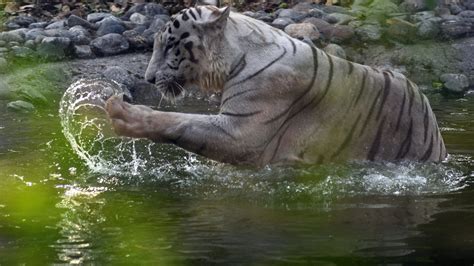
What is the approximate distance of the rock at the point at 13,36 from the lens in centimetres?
936

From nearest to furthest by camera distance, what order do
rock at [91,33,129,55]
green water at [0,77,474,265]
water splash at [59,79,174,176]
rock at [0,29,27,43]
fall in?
green water at [0,77,474,265] → water splash at [59,79,174,176] → rock at [91,33,129,55] → rock at [0,29,27,43]

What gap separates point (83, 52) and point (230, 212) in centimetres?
534

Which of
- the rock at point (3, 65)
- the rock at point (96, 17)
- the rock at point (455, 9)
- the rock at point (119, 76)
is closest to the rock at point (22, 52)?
the rock at point (3, 65)

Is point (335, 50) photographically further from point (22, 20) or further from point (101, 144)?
point (101, 144)

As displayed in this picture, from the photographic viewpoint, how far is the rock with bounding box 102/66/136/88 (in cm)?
868

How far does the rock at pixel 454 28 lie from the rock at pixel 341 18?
3.19 feet

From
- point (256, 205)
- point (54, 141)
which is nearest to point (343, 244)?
point (256, 205)

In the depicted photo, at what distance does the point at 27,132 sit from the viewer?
21.8 feet

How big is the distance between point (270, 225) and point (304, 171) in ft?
3.40

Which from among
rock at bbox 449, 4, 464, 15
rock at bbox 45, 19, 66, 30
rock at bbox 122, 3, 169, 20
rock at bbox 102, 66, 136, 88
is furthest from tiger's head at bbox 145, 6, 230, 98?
rock at bbox 449, 4, 464, 15

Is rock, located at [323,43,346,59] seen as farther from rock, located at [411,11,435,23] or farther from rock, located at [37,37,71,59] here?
rock, located at [37,37,71,59]

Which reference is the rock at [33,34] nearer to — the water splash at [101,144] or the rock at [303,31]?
the water splash at [101,144]

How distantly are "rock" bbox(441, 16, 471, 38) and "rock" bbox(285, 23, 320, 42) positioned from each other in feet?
4.68

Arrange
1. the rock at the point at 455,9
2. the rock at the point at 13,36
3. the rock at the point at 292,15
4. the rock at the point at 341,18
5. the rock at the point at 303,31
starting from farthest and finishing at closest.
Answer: the rock at the point at 455,9 < the rock at the point at 292,15 < the rock at the point at 341,18 < the rock at the point at 303,31 < the rock at the point at 13,36
